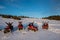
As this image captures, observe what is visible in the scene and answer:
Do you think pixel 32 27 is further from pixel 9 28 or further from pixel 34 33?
pixel 9 28

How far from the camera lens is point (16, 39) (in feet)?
5.46

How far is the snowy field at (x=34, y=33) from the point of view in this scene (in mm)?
1674

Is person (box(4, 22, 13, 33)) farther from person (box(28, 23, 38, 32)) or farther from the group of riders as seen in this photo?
person (box(28, 23, 38, 32))

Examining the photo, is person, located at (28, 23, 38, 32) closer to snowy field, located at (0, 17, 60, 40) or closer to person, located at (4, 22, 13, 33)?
snowy field, located at (0, 17, 60, 40)

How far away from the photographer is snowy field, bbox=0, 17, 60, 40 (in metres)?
1.67

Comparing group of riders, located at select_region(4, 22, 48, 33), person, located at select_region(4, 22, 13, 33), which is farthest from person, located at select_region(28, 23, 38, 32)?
person, located at select_region(4, 22, 13, 33)

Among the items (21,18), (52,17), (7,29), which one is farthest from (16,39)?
(52,17)

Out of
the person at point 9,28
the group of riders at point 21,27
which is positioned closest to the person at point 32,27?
the group of riders at point 21,27

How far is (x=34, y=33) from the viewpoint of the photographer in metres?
1.71

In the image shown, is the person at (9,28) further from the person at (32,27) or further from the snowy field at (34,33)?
the person at (32,27)

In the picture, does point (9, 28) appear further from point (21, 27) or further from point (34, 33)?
point (34, 33)

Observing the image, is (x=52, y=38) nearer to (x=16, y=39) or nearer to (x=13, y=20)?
(x=16, y=39)

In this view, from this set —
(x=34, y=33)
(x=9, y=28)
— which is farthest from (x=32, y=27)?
(x=9, y=28)

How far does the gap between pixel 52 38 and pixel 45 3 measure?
21.3 inches
